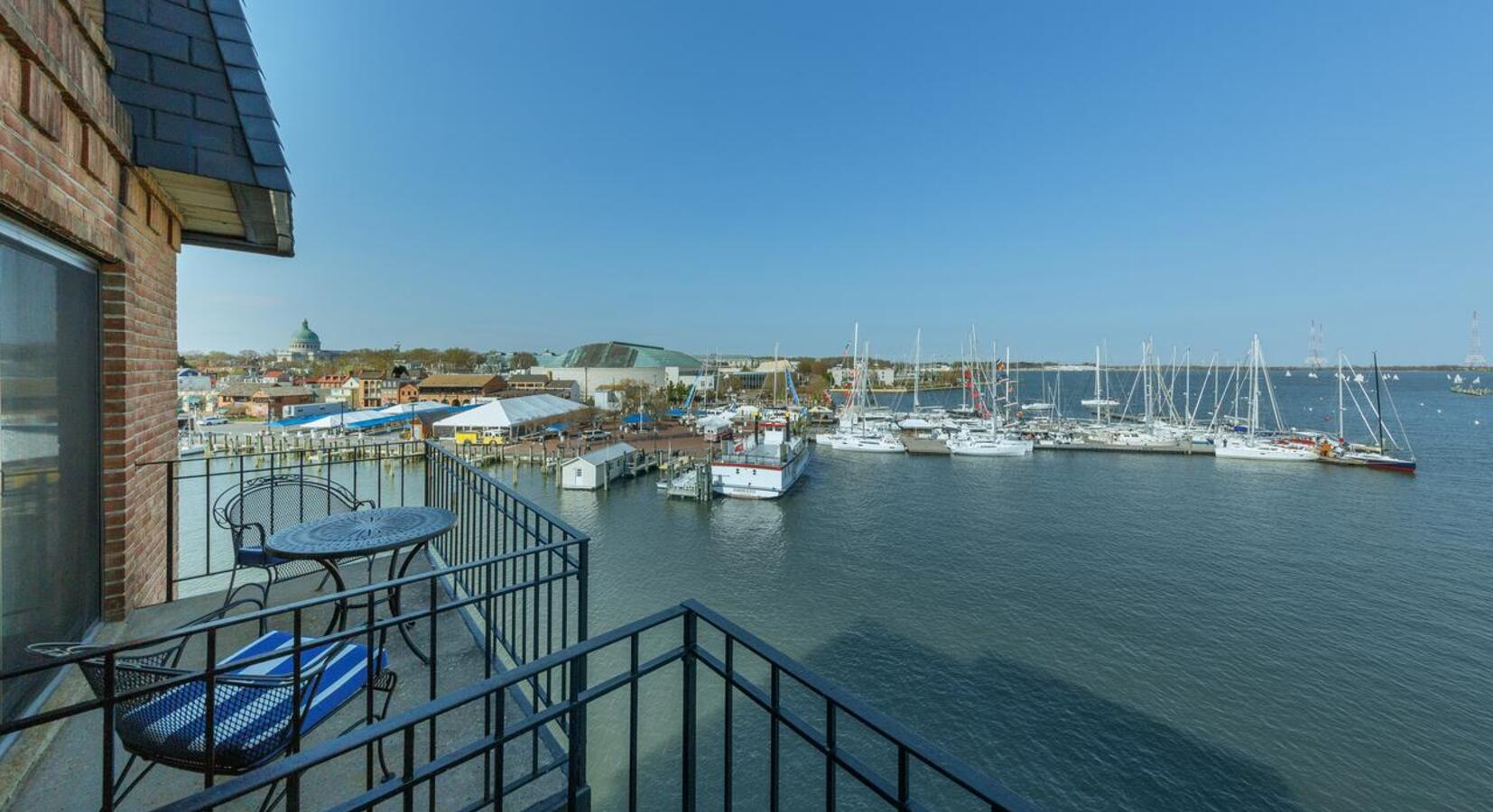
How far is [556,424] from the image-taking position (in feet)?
150

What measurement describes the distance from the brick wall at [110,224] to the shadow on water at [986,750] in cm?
813

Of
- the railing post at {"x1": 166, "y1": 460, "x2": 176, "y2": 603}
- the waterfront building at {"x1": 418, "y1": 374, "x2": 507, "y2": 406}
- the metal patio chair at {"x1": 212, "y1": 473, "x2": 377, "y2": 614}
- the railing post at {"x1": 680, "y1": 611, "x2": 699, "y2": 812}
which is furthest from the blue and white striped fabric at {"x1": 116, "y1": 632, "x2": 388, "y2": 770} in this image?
the waterfront building at {"x1": 418, "y1": 374, "x2": 507, "y2": 406}

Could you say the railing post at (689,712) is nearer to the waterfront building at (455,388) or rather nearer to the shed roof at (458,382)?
the waterfront building at (455,388)

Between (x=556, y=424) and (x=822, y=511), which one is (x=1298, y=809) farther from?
(x=556, y=424)

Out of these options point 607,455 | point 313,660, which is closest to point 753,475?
point 607,455

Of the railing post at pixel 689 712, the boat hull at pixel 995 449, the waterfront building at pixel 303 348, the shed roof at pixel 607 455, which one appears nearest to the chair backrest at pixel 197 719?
the railing post at pixel 689 712

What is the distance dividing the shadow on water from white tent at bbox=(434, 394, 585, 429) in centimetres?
2499

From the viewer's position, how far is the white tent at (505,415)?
3381cm

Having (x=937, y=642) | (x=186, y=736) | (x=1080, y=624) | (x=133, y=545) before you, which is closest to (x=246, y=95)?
(x=133, y=545)

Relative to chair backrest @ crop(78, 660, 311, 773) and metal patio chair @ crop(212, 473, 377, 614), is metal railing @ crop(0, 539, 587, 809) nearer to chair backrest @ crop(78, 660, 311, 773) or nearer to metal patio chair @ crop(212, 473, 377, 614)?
chair backrest @ crop(78, 660, 311, 773)

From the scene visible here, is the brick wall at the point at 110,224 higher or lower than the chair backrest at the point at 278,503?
higher

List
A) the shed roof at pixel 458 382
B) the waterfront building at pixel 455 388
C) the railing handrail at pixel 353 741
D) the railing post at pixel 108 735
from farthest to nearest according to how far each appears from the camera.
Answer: the shed roof at pixel 458 382
the waterfront building at pixel 455 388
the railing post at pixel 108 735
the railing handrail at pixel 353 741

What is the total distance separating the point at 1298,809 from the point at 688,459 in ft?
87.7

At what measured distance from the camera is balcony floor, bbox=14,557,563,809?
7.02ft
